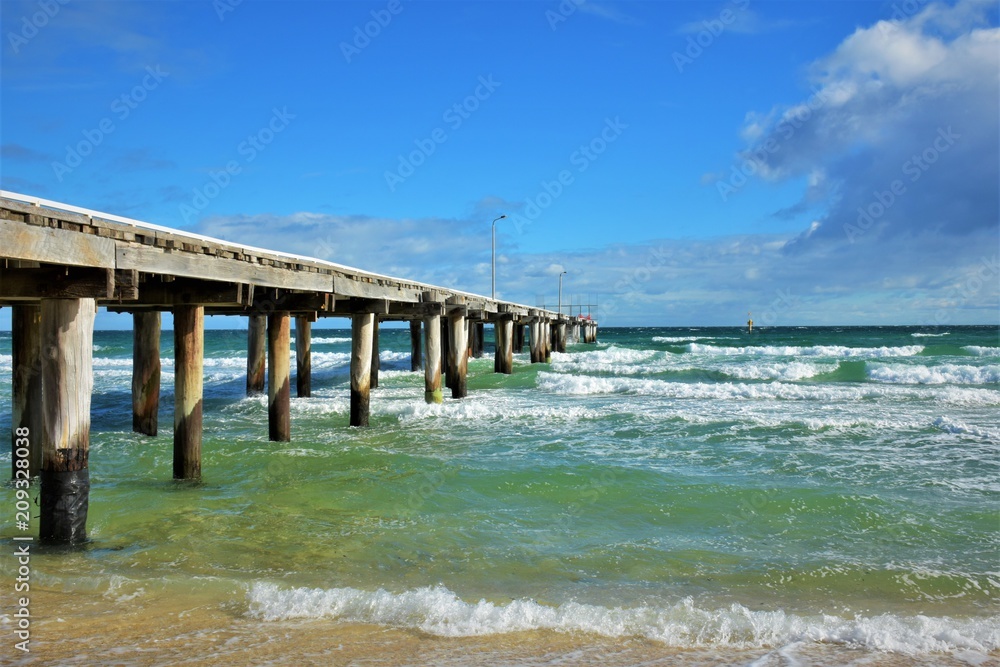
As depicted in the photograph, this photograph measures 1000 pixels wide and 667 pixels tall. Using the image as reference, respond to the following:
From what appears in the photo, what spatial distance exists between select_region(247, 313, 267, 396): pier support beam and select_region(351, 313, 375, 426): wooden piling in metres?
6.94

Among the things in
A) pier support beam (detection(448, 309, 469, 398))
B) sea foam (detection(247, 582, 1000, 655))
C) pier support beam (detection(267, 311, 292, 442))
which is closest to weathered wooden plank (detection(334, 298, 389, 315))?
pier support beam (detection(267, 311, 292, 442))

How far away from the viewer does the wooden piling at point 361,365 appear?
16.1 meters

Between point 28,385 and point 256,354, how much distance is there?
12.1 m

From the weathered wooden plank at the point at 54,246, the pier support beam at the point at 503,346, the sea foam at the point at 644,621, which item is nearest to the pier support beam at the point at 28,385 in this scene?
the weathered wooden plank at the point at 54,246

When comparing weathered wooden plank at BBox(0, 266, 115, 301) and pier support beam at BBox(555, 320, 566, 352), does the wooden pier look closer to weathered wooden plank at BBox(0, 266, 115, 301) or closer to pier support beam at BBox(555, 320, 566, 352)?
weathered wooden plank at BBox(0, 266, 115, 301)

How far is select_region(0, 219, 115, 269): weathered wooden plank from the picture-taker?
647cm

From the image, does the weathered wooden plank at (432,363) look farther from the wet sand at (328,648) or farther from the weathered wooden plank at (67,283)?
the wet sand at (328,648)

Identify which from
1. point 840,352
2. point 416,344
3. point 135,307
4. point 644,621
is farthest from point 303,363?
point 840,352

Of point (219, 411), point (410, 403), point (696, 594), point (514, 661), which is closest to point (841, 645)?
point (696, 594)

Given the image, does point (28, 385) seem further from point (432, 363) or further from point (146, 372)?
point (432, 363)

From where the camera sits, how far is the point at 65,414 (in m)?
7.51

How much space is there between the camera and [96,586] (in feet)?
21.3

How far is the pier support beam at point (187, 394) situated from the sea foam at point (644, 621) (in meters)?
5.20

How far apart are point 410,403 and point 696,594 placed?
13490 millimetres
